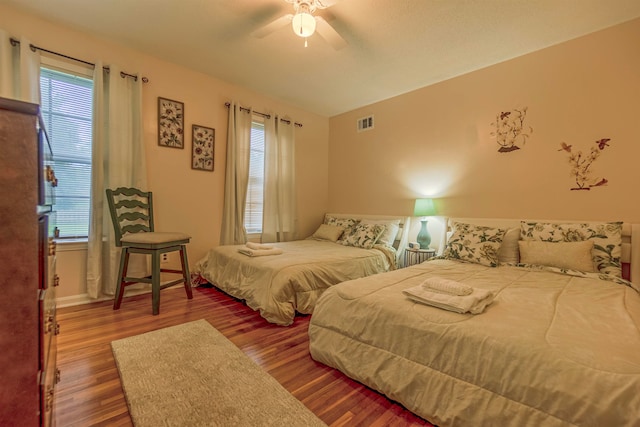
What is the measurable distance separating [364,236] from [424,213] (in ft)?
2.54

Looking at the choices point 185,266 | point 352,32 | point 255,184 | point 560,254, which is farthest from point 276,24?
point 560,254

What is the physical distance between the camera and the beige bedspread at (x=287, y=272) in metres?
2.29

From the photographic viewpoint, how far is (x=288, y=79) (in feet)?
11.1

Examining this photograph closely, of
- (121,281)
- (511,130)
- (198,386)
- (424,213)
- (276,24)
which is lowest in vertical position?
(198,386)

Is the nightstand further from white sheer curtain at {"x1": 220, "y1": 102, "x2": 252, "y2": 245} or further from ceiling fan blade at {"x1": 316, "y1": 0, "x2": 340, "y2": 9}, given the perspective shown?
ceiling fan blade at {"x1": 316, "y1": 0, "x2": 340, "y2": 9}

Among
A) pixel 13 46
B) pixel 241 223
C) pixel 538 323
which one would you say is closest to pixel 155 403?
pixel 538 323

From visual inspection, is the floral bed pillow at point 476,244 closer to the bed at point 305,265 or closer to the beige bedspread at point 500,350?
the beige bedspread at point 500,350

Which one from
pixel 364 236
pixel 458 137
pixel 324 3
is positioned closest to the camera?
pixel 324 3

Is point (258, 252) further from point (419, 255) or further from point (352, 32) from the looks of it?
point (352, 32)

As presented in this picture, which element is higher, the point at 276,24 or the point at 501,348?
the point at 276,24

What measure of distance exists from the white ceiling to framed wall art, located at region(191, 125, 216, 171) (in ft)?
2.29

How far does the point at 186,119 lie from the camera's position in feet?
10.6

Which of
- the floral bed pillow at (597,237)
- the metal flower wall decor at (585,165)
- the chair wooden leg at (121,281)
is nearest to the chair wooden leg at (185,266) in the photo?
the chair wooden leg at (121,281)

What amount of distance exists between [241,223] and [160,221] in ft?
3.02
